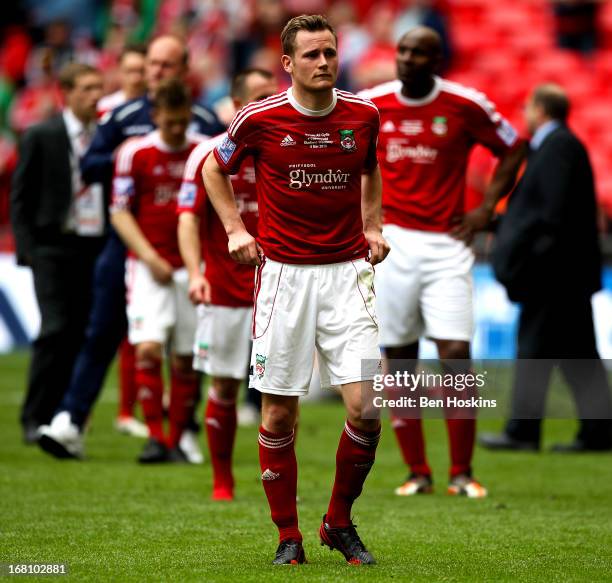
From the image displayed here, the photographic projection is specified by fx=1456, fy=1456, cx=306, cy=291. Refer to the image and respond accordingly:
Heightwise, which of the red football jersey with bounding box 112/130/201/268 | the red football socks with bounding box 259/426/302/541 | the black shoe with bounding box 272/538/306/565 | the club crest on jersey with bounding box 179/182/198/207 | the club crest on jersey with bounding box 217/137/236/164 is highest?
the red football jersey with bounding box 112/130/201/268

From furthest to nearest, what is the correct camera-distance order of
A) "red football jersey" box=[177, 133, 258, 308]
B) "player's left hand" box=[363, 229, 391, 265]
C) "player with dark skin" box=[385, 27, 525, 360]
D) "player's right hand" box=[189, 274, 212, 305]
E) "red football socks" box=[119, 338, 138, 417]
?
"red football socks" box=[119, 338, 138, 417]
"player with dark skin" box=[385, 27, 525, 360]
"red football jersey" box=[177, 133, 258, 308]
"player's right hand" box=[189, 274, 212, 305]
"player's left hand" box=[363, 229, 391, 265]

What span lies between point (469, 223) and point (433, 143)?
498 millimetres

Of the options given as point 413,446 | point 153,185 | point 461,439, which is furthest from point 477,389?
point 153,185

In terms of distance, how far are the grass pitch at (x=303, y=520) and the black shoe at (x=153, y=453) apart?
0.13m

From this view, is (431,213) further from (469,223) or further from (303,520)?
(303,520)

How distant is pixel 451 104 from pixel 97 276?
292 cm

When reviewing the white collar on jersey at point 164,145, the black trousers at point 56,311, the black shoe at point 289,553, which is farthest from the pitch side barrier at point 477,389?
the black trousers at point 56,311

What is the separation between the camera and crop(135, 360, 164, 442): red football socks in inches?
369

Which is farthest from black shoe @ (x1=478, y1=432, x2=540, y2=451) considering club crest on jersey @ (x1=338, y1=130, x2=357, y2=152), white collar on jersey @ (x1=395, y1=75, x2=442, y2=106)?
club crest on jersey @ (x1=338, y1=130, x2=357, y2=152)

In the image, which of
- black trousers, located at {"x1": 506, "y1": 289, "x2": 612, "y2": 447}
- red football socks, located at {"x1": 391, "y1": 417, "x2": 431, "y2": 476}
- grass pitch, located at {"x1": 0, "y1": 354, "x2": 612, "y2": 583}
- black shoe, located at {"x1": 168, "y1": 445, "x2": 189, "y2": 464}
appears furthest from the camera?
black trousers, located at {"x1": 506, "y1": 289, "x2": 612, "y2": 447}

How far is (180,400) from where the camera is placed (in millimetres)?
9359

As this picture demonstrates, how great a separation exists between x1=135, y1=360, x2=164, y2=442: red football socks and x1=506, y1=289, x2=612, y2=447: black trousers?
2.70 m

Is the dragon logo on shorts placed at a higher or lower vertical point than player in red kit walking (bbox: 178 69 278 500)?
lower

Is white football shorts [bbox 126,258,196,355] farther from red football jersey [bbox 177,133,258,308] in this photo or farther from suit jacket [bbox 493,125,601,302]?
suit jacket [bbox 493,125,601,302]
